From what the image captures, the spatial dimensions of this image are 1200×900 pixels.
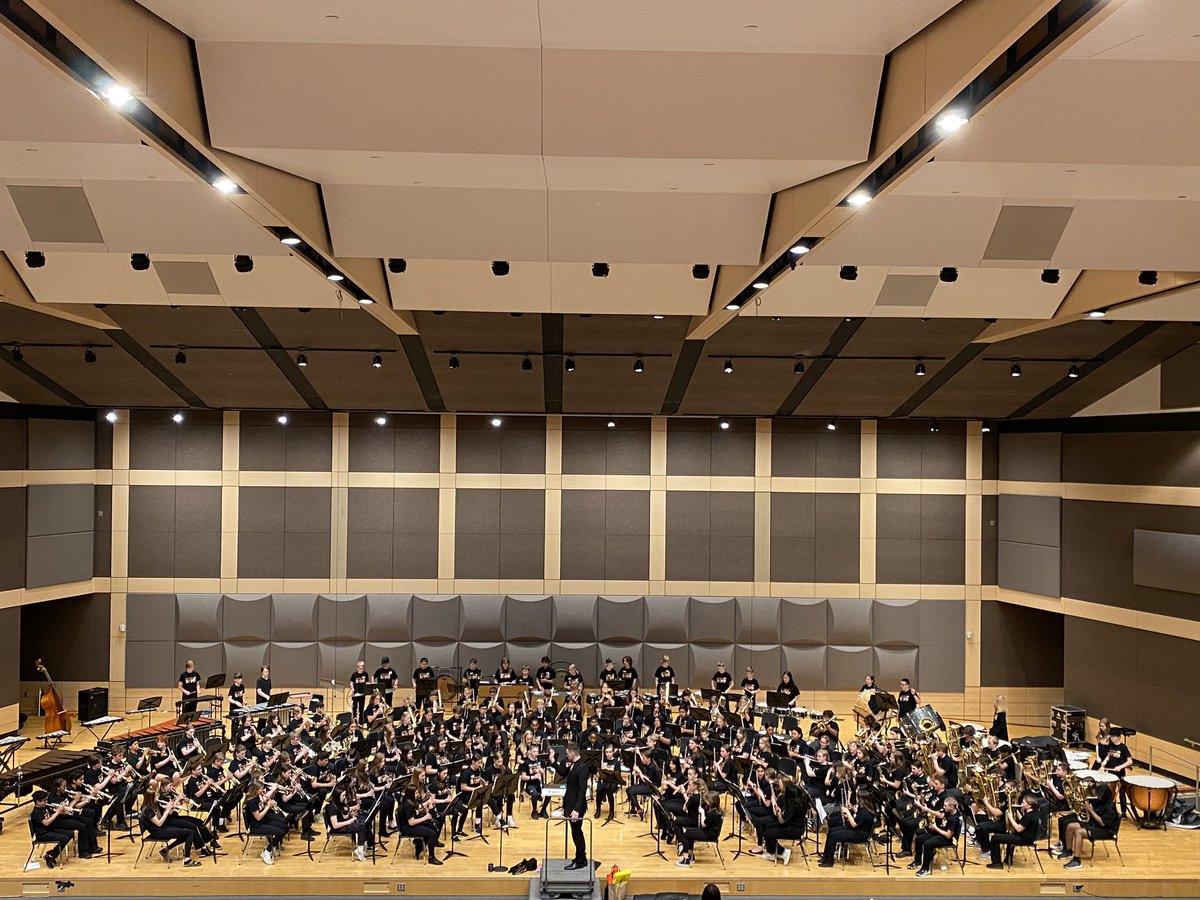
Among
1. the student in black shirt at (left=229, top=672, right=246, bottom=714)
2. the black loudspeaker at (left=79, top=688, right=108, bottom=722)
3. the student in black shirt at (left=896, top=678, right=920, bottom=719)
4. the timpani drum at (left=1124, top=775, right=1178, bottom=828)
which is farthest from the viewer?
the black loudspeaker at (left=79, top=688, right=108, bottom=722)

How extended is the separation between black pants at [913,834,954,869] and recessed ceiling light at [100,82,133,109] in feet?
35.5

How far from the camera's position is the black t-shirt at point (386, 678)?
16.2 m

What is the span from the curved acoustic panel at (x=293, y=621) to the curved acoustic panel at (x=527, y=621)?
363 centimetres

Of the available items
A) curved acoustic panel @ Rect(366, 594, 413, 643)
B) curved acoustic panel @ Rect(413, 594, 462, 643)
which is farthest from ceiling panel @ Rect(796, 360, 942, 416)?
curved acoustic panel @ Rect(366, 594, 413, 643)

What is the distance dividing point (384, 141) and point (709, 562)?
1468 cm

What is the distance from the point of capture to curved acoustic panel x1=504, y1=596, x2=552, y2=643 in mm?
18969

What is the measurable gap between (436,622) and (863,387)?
8947mm

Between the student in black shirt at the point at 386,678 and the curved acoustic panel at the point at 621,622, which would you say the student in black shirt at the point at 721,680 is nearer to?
the curved acoustic panel at the point at 621,622

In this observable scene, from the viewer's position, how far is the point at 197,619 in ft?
61.3

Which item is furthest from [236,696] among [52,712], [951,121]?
[951,121]

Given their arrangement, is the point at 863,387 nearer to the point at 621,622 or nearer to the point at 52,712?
the point at 621,622

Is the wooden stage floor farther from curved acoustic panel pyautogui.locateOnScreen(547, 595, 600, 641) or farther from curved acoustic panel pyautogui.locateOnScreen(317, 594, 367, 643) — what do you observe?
curved acoustic panel pyautogui.locateOnScreen(547, 595, 600, 641)

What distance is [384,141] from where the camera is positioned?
18.0 feet

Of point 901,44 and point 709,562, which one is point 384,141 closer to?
point 901,44
